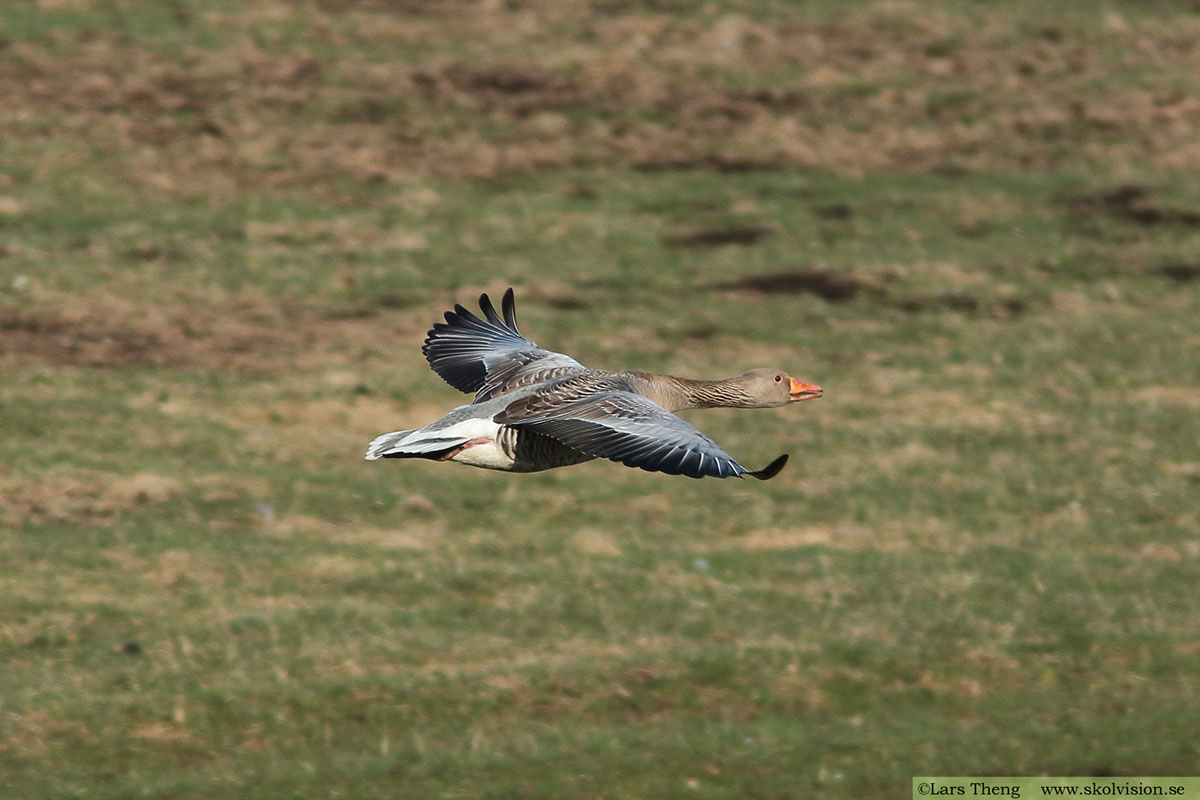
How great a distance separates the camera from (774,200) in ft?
123

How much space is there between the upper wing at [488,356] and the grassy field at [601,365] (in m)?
5.86

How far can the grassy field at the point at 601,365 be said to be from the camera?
66.4ft

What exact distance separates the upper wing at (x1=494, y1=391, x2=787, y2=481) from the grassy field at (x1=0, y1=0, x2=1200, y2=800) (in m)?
7.93

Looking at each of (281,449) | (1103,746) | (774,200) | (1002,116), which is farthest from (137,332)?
(1002,116)

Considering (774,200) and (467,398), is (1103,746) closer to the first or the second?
(467,398)

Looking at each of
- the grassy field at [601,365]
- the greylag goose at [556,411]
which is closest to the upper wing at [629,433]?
the greylag goose at [556,411]

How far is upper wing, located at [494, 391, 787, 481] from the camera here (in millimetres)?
10672

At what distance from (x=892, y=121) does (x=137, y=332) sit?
19.5 m

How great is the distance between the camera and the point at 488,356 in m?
14.9

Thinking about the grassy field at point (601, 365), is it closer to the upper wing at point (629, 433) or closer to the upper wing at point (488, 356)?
the upper wing at point (488, 356)

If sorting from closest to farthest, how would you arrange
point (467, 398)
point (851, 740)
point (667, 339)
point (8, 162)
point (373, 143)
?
point (851, 740) → point (467, 398) → point (667, 339) → point (8, 162) → point (373, 143)

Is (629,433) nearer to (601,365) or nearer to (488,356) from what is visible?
(488,356)

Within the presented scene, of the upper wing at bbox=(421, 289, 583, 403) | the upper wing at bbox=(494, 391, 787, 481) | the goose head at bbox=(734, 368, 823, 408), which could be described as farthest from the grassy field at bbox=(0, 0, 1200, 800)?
the upper wing at bbox=(494, 391, 787, 481)

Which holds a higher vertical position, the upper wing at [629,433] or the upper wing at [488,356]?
the upper wing at [629,433]
